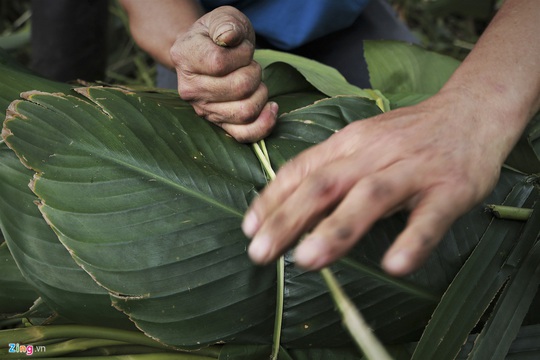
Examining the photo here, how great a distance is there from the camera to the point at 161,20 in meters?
0.83

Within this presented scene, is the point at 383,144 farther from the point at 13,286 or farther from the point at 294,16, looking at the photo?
the point at 294,16

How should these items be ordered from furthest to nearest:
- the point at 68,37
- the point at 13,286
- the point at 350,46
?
1. the point at 68,37
2. the point at 350,46
3. the point at 13,286

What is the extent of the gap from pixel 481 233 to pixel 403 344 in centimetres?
12

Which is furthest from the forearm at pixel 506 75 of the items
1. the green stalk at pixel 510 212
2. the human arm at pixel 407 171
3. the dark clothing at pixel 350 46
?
the dark clothing at pixel 350 46

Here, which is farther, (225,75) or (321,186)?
(225,75)

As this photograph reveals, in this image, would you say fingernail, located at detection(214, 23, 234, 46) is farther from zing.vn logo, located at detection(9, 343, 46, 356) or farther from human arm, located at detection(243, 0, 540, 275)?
zing.vn logo, located at detection(9, 343, 46, 356)

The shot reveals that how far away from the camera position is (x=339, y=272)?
0.54 m

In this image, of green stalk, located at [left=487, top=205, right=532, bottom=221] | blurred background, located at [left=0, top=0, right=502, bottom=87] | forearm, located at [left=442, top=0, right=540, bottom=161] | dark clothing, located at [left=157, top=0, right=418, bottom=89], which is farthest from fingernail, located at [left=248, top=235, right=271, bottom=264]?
blurred background, located at [left=0, top=0, right=502, bottom=87]

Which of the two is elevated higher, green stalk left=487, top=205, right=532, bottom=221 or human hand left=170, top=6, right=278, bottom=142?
human hand left=170, top=6, right=278, bottom=142

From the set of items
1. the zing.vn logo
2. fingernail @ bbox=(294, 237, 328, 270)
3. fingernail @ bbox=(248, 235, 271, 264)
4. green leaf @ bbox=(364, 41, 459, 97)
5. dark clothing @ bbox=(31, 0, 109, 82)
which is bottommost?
fingernail @ bbox=(294, 237, 328, 270)

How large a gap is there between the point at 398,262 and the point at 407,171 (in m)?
0.07

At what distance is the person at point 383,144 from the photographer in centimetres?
34

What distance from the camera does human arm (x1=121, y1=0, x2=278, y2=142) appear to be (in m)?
0.57

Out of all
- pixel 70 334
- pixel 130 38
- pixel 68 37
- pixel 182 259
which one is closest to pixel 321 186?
pixel 182 259
